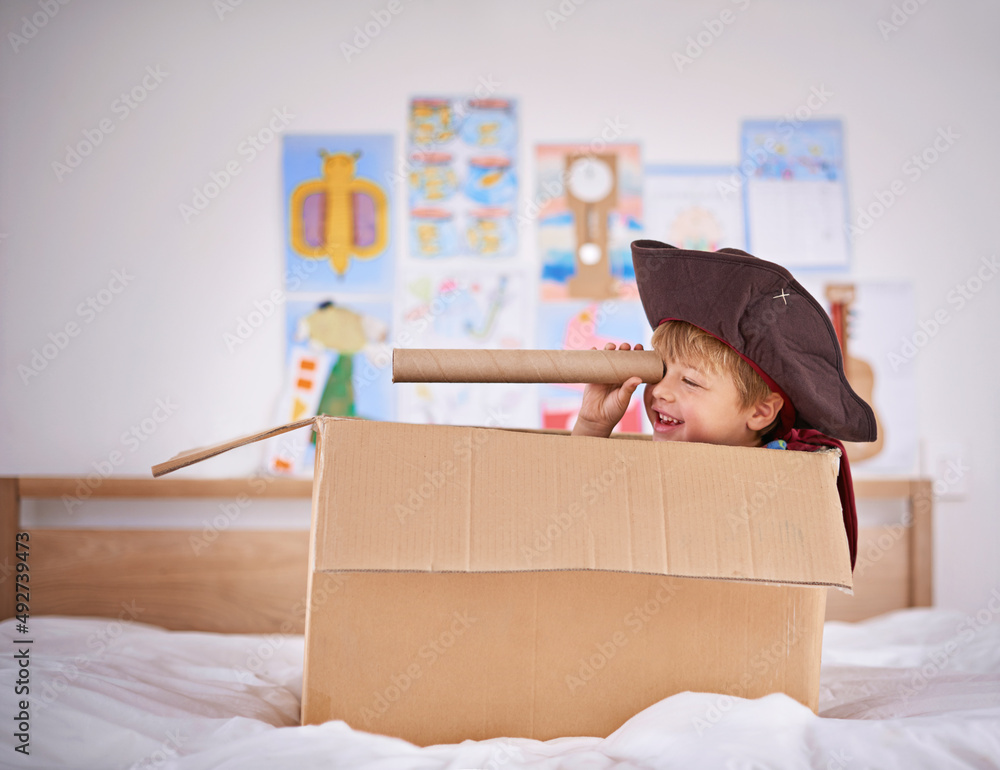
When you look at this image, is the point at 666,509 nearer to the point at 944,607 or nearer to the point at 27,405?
the point at 944,607

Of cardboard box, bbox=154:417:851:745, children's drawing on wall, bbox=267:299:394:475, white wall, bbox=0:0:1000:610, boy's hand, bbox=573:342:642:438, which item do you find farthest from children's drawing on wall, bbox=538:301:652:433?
cardboard box, bbox=154:417:851:745

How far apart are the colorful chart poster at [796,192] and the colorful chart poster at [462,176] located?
53 centimetres

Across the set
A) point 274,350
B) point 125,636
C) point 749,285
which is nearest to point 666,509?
point 749,285

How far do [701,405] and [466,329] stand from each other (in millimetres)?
782

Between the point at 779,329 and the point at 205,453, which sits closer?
the point at 205,453

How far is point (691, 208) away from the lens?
5.62 feet

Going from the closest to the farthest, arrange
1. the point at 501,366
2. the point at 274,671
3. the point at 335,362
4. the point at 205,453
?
the point at 205,453, the point at 501,366, the point at 274,671, the point at 335,362

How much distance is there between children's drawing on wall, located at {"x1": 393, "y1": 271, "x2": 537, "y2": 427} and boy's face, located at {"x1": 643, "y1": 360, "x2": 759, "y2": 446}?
0.68 meters

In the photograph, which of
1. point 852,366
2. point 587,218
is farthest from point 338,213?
point 852,366

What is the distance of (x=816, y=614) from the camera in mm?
729

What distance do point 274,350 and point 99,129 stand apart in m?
0.61

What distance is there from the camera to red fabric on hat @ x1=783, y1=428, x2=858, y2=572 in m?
0.80

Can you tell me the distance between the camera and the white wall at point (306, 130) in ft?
5.32

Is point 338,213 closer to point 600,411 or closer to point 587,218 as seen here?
point 587,218
